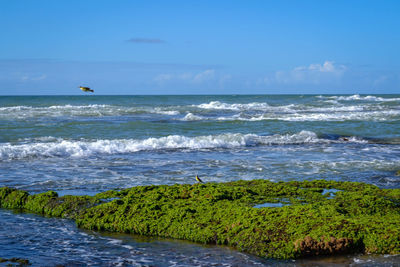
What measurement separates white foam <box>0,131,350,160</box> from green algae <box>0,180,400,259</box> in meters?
6.36

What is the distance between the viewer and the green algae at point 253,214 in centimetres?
515

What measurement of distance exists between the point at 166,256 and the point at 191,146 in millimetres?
11074

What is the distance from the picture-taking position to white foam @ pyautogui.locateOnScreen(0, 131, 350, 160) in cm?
1388

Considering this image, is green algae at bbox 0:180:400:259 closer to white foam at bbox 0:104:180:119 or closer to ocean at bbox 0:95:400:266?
ocean at bbox 0:95:400:266

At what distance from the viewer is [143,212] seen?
6.38m

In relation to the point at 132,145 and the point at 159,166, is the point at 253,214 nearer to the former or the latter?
the point at 159,166

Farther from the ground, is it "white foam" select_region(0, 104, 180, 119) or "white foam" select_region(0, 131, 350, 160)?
"white foam" select_region(0, 104, 180, 119)

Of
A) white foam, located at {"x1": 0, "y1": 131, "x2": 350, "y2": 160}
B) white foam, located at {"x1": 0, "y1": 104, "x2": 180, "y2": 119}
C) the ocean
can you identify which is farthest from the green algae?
white foam, located at {"x1": 0, "y1": 104, "x2": 180, "y2": 119}

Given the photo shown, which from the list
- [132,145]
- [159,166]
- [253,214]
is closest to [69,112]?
[132,145]

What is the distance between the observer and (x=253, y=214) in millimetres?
5848

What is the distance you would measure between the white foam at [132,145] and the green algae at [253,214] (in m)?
6.36

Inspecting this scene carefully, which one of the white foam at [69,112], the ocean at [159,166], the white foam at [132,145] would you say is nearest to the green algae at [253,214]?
the ocean at [159,166]

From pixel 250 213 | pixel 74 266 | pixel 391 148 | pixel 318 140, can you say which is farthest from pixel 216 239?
pixel 318 140

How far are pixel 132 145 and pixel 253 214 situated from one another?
33.8 feet
